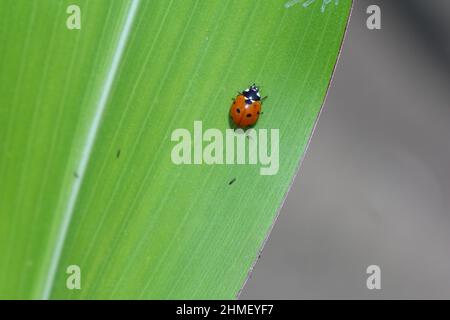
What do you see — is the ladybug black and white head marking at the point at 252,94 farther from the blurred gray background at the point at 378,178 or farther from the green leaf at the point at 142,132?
the blurred gray background at the point at 378,178

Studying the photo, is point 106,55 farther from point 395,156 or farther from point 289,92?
point 395,156

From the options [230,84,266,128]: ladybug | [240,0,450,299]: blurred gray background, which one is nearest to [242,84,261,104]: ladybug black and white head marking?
[230,84,266,128]: ladybug

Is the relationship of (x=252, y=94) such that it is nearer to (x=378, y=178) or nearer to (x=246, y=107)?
(x=246, y=107)

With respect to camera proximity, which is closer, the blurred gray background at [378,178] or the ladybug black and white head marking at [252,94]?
the ladybug black and white head marking at [252,94]

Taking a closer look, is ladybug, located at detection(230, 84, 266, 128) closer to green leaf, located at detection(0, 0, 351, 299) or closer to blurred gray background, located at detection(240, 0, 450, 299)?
green leaf, located at detection(0, 0, 351, 299)

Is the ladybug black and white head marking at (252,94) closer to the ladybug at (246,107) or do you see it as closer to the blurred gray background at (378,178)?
the ladybug at (246,107)

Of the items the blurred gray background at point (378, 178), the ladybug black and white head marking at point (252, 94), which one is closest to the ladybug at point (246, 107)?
the ladybug black and white head marking at point (252, 94)
